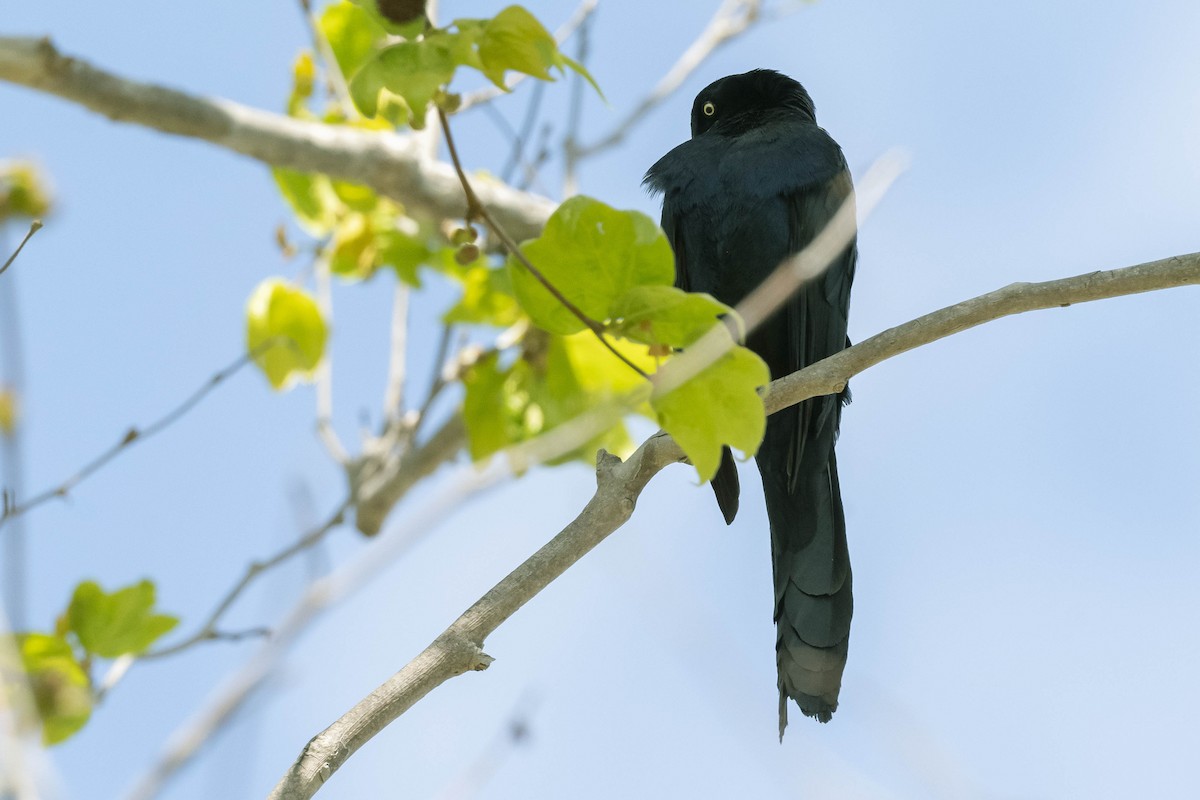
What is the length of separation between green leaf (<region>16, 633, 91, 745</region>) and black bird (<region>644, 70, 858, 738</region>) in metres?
1.49

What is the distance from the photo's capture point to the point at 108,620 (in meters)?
2.40

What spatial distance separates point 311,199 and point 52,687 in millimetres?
1772

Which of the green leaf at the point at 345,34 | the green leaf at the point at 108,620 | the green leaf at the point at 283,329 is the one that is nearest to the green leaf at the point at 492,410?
the green leaf at the point at 283,329

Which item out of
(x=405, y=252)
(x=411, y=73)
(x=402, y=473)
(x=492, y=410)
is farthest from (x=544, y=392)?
(x=411, y=73)

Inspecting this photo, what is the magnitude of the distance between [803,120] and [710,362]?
2.03 metres

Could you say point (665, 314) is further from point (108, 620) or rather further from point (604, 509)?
point (108, 620)

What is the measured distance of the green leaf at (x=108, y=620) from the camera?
7.86ft

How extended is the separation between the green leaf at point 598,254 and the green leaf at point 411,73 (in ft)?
0.84

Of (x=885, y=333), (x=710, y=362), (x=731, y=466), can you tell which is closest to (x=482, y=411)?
(x=731, y=466)

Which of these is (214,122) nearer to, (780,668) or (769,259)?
(769,259)

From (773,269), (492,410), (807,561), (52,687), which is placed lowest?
(52,687)

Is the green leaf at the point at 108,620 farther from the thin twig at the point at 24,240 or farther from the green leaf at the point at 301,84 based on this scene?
the green leaf at the point at 301,84

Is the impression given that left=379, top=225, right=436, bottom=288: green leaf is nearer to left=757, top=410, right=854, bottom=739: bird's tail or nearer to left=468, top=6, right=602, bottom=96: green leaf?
left=757, top=410, right=854, bottom=739: bird's tail

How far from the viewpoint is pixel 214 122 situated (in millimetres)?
3182
